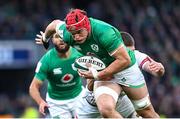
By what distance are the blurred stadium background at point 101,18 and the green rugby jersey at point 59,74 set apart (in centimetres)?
553

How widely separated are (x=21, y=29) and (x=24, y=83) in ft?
4.44

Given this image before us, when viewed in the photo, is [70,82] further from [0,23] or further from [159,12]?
[159,12]

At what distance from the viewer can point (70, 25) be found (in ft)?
29.6

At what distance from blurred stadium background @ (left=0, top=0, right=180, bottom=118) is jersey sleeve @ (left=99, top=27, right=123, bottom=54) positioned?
7.76 m

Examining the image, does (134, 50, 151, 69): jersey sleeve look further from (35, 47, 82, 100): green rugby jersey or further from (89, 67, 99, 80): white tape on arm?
(35, 47, 82, 100): green rugby jersey

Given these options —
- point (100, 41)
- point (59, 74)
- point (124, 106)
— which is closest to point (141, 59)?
point (124, 106)

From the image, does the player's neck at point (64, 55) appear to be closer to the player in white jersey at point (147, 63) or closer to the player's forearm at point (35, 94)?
the player's forearm at point (35, 94)

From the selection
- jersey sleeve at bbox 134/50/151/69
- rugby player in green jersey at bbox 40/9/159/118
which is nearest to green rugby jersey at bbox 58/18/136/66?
rugby player in green jersey at bbox 40/9/159/118

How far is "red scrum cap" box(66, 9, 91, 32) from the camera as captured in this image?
8.99 metres

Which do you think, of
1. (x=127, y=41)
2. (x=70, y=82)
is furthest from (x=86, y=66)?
(x=70, y=82)

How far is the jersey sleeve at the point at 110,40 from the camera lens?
8.95m

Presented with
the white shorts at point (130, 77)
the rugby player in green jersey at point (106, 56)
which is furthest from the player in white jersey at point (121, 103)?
the rugby player in green jersey at point (106, 56)

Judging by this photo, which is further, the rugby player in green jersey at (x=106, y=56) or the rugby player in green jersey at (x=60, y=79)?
the rugby player in green jersey at (x=60, y=79)

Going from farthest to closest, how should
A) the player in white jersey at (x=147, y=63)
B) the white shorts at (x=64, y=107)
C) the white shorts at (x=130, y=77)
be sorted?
the white shorts at (x=64, y=107)
the player in white jersey at (x=147, y=63)
the white shorts at (x=130, y=77)
